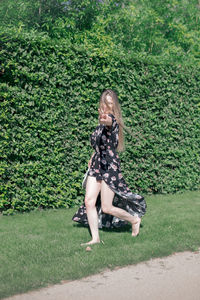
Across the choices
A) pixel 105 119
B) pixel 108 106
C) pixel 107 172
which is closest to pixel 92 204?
pixel 107 172

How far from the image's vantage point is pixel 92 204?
5.01m

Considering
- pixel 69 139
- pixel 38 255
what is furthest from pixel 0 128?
pixel 38 255

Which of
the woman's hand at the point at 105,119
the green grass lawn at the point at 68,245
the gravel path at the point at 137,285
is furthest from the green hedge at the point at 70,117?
the gravel path at the point at 137,285

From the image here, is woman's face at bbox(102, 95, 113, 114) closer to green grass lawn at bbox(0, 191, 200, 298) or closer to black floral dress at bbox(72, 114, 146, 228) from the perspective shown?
black floral dress at bbox(72, 114, 146, 228)

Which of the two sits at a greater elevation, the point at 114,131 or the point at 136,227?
the point at 114,131

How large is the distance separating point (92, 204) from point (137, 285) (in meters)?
1.62

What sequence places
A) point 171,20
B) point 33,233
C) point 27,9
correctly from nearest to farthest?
point 33,233 < point 27,9 < point 171,20

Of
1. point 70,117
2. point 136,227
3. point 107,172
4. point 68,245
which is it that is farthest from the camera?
point 70,117

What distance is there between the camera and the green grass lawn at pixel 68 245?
3787 millimetres

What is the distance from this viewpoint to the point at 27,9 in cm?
1112

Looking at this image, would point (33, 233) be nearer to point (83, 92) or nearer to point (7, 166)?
point (7, 166)

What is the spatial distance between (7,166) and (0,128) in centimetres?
64

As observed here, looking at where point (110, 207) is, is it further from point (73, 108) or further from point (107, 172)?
point (73, 108)

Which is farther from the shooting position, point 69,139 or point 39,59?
point 69,139
